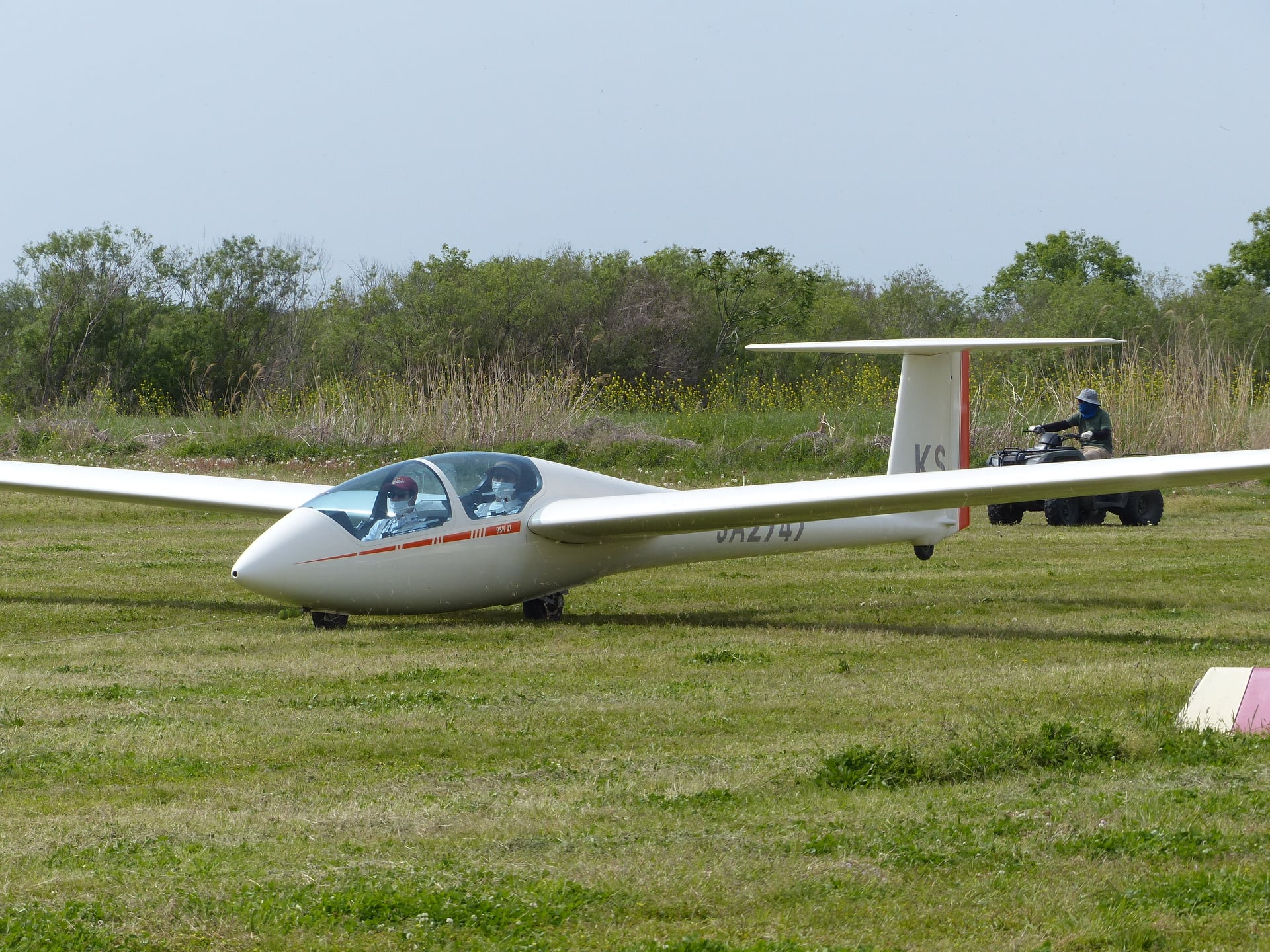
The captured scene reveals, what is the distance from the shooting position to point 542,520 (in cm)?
1148

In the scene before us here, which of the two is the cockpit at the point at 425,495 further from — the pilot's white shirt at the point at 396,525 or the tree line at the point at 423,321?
the tree line at the point at 423,321

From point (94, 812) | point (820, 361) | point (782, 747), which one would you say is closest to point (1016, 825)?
point (782, 747)

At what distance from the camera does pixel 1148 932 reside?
4137 millimetres

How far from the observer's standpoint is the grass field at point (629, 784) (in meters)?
4.30

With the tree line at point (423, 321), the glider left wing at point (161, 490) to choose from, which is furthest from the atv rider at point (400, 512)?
the tree line at point (423, 321)

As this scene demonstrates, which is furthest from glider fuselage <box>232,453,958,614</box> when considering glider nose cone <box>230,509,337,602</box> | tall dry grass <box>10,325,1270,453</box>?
tall dry grass <box>10,325,1270,453</box>

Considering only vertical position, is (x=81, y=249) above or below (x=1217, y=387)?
above

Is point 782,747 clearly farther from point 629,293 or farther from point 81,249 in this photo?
point 81,249

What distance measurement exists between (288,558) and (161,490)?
380cm

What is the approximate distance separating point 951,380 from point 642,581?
3.78 meters

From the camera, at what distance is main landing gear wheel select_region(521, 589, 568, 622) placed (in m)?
12.1

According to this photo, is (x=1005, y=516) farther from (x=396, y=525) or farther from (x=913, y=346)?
(x=396, y=525)

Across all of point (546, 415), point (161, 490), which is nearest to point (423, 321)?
point (546, 415)

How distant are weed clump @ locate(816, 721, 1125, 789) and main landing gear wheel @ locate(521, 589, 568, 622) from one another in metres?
5.92
